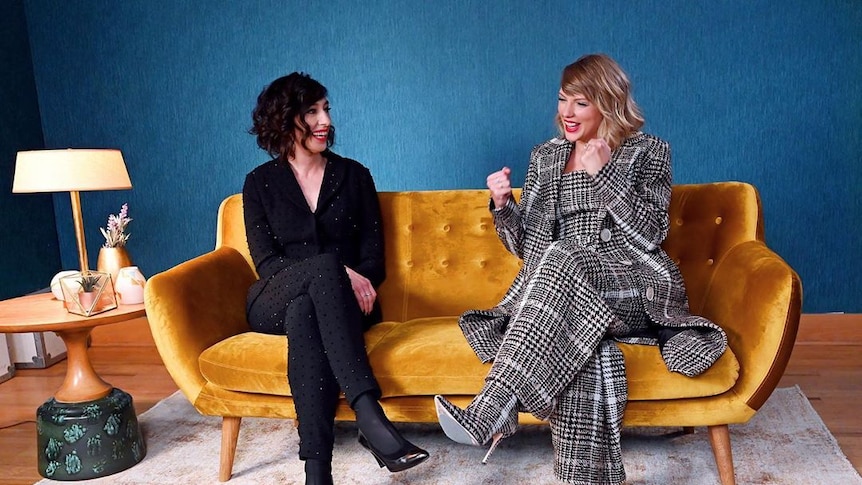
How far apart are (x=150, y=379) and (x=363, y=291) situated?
1397mm

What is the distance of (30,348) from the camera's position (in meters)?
3.18

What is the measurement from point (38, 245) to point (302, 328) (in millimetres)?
2192

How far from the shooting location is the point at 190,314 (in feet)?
6.66

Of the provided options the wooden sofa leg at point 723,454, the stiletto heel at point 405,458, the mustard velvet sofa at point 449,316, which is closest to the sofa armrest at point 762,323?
the mustard velvet sofa at point 449,316

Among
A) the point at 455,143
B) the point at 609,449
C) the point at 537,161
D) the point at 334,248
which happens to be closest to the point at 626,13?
the point at 455,143

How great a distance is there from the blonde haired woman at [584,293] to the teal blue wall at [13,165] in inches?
93.1

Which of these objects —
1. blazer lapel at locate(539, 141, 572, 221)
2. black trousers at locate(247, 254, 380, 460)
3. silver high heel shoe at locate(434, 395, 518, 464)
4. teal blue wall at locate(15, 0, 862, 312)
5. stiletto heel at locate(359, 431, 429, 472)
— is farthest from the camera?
teal blue wall at locate(15, 0, 862, 312)

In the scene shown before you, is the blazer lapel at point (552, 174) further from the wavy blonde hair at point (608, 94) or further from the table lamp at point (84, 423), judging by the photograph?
the table lamp at point (84, 423)

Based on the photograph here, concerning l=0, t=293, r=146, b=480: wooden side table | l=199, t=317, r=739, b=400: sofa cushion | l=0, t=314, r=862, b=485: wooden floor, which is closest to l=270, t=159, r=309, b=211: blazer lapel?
l=199, t=317, r=739, b=400: sofa cushion

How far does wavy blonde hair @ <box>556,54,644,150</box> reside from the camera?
2.09 metres

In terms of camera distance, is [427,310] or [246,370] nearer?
[246,370]

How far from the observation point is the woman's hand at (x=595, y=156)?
6.57 ft

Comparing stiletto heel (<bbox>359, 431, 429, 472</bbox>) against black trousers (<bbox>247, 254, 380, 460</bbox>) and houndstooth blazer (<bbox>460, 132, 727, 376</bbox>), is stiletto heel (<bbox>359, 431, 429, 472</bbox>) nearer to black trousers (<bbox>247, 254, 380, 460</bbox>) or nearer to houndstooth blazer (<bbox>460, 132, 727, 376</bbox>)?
black trousers (<bbox>247, 254, 380, 460</bbox>)

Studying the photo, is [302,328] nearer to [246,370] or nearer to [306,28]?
[246,370]
